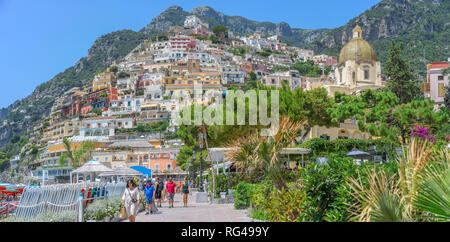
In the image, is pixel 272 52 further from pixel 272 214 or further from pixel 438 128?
pixel 272 214

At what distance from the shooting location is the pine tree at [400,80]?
4662cm

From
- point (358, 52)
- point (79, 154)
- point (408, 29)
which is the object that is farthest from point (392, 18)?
point (79, 154)

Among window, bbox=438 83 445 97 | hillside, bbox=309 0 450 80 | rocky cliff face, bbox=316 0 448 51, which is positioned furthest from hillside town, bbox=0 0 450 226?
hillside, bbox=309 0 450 80

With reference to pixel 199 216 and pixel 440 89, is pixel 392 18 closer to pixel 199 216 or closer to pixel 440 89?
pixel 440 89

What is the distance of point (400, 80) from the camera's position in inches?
1844

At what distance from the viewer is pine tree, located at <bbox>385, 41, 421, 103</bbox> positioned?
4662 centimetres

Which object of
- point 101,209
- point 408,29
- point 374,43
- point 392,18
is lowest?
point 101,209

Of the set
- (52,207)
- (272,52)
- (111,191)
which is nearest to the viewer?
(52,207)

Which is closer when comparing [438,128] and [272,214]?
[272,214]

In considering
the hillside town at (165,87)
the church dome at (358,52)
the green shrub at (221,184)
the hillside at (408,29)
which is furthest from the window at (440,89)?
the hillside at (408,29)

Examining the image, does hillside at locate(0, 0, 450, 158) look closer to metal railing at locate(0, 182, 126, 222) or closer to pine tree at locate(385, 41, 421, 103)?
pine tree at locate(385, 41, 421, 103)

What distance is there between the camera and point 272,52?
168875 mm
